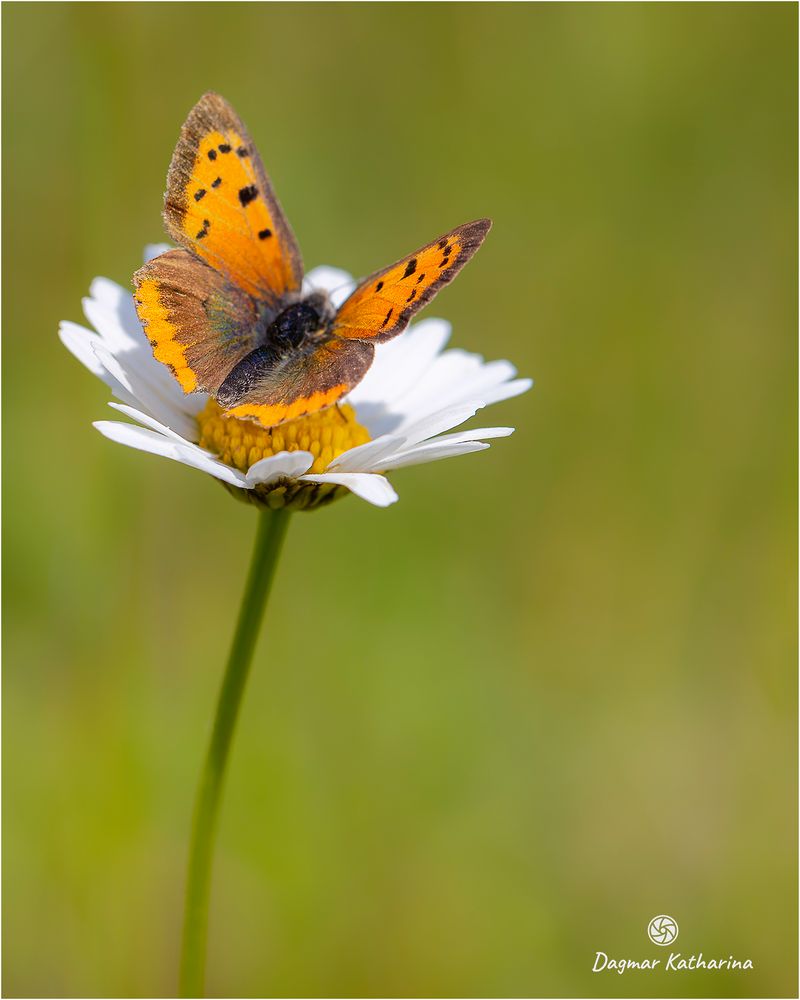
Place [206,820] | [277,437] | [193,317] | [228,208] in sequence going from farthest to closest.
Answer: [228,208]
[193,317]
[277,437]
[206,820]

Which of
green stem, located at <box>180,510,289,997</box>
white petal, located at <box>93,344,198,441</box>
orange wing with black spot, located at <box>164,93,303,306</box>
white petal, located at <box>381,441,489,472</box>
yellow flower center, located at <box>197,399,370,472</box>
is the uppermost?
orange wing with black spot, located at <box>164,93,303,306</box>

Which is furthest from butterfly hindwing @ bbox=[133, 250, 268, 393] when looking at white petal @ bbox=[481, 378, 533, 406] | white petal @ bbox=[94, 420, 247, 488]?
white petal @ bbox=[481, 378, 533, 406]

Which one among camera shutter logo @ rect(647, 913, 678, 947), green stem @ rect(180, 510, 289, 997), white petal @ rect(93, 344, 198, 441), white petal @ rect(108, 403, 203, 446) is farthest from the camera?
camera shutter logo @ rect(647, 913, 678, 947)

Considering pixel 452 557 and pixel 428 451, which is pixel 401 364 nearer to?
pixel 428 451

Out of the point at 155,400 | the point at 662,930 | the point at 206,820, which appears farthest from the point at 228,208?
the point at 662,930

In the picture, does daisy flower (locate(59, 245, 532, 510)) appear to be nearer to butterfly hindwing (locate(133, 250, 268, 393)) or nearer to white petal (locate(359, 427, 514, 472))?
white petal (locate(359, 427, 514, 472))

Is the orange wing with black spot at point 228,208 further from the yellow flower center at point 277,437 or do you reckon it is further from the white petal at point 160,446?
the white petal at point 160,446
